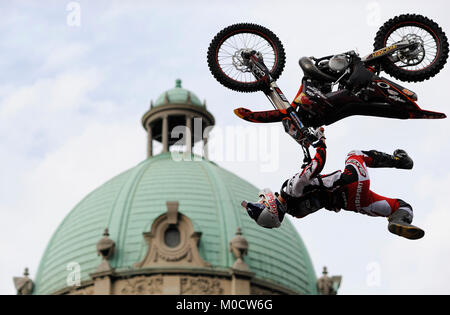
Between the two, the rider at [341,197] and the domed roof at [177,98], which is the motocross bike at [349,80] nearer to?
the rider at [341,197]

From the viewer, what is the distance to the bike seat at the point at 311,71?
1569 centimetres

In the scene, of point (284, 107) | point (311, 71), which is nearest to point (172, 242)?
point (311, 71)

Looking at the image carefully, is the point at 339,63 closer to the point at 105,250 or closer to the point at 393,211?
the point at 393,211

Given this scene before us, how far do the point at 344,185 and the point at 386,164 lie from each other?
726 millimetres

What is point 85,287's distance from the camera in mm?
77562

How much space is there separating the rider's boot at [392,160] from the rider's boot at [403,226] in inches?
25.5

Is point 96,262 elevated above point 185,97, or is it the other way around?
point 185,97

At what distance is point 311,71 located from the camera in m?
15.7

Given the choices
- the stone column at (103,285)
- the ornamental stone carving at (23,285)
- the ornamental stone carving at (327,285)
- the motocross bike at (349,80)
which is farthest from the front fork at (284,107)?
the ornamental stone carving at (327,285)

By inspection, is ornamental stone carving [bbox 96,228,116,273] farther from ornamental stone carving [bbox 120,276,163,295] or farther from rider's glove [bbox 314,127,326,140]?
rider's glove [bbox 314,127,326,140]
